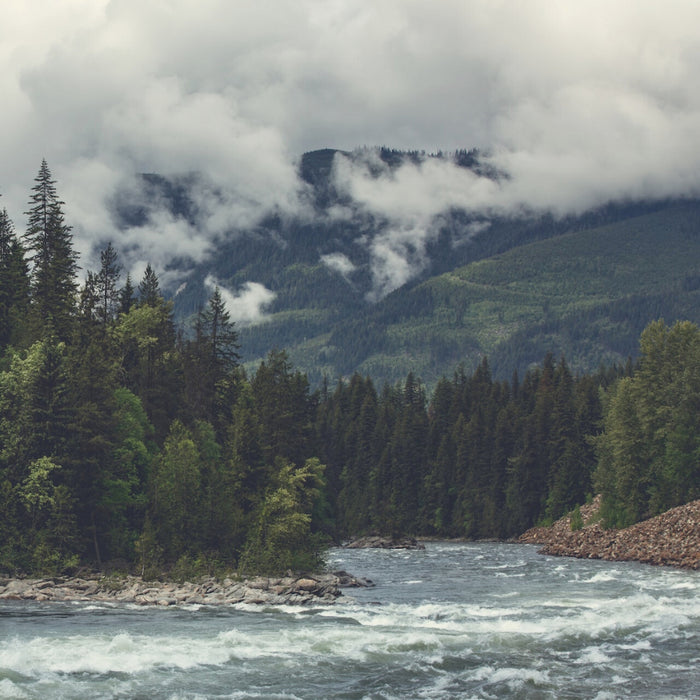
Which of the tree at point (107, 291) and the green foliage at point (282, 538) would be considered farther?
the tree at point (107, 291)

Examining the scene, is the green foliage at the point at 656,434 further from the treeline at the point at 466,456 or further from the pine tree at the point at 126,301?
the pine tree at the point at 126,301

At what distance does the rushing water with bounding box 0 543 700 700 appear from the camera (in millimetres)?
31859

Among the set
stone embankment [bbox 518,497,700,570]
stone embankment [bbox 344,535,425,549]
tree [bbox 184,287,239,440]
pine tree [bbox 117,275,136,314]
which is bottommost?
stone embankment [bbox 344,535,425,549]

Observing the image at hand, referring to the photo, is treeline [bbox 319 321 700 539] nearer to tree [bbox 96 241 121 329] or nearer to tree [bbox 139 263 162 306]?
tree [bbox 139 263 162 306]

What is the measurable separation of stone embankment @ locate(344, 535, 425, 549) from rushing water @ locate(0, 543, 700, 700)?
59779 mm

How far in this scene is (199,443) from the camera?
7538 cm

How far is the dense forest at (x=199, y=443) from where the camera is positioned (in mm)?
62094

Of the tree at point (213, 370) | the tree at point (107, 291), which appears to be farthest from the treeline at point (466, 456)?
the tree at point (107, 291)

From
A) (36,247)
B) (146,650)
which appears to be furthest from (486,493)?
(146,650)

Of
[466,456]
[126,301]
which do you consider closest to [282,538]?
[126,301]

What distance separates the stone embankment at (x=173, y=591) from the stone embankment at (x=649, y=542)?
1199 inches

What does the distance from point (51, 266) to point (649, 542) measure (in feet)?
188

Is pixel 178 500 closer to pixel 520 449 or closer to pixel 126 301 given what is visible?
pixel 126 301

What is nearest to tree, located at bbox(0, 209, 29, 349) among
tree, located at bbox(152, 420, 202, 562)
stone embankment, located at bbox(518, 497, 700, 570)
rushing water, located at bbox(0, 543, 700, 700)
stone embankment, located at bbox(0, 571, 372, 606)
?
tree, located at bbox(152, 420, 202, 562)
